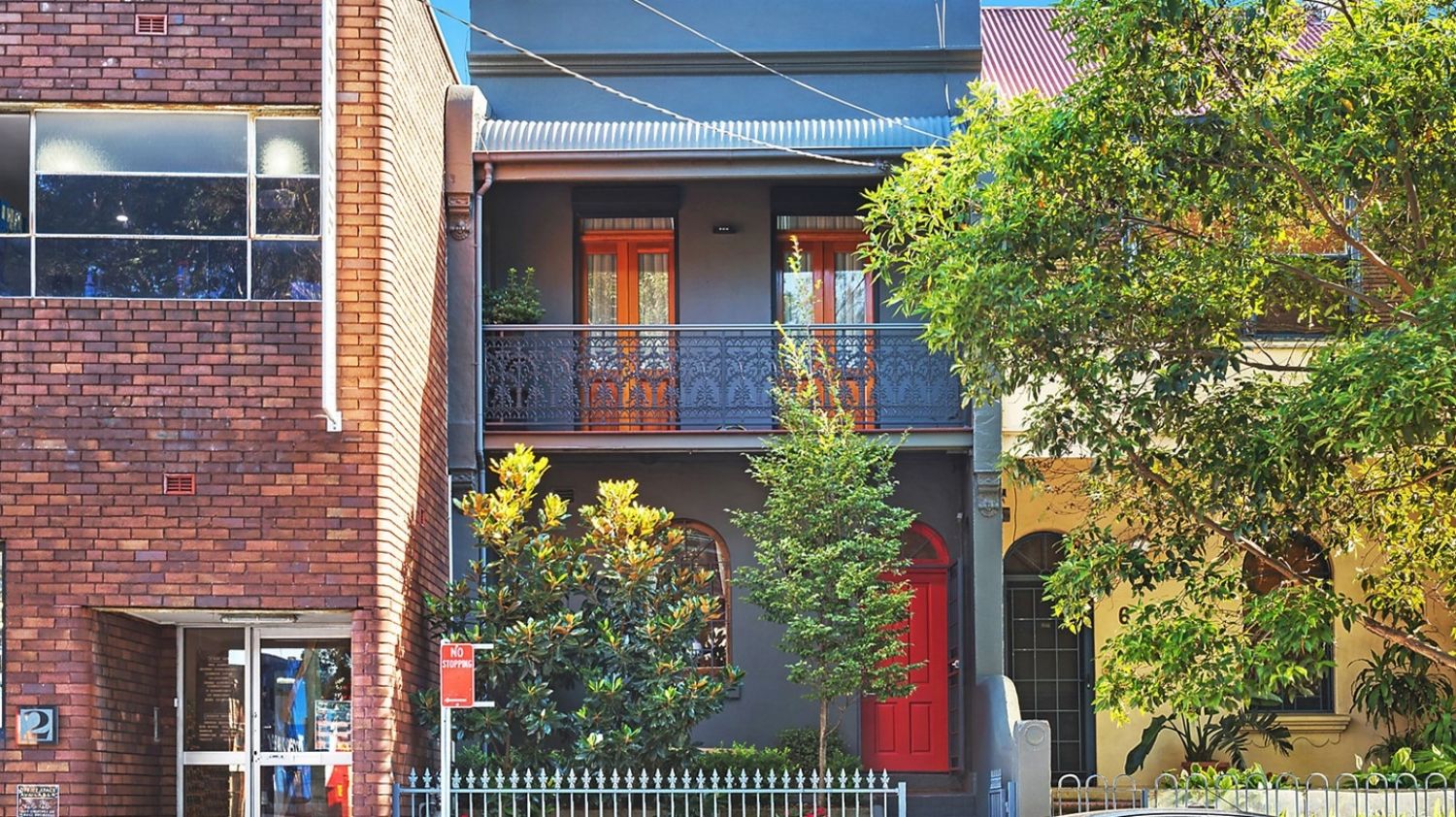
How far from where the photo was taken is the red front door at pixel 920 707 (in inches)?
734

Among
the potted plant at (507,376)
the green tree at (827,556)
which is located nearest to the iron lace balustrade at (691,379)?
the potted plant at (507,376)

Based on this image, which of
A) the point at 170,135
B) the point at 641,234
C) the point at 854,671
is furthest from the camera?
the point at 641,234

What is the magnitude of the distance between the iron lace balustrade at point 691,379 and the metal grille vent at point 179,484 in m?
4.12

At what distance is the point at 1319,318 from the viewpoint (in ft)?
43.4

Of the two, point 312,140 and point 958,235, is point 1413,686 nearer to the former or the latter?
point 958,235

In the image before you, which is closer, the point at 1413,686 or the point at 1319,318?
the point at 1319,318

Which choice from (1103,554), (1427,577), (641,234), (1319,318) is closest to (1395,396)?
(1103,554)

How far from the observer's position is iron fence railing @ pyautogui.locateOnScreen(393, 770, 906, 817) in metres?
14.0

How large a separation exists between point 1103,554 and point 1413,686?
7.12 m

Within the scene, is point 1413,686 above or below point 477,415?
below

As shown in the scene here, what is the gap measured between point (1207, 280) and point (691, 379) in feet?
22.0

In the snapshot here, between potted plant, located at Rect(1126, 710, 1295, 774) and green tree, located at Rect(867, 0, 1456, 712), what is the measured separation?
5691 millimetres

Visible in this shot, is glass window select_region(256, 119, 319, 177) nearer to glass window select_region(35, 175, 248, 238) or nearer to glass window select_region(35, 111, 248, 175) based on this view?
glass window select_region(35, 111, 248, 175)

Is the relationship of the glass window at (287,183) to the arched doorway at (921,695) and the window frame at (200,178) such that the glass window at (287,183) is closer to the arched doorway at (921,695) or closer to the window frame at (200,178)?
the window frame at (200,178)
